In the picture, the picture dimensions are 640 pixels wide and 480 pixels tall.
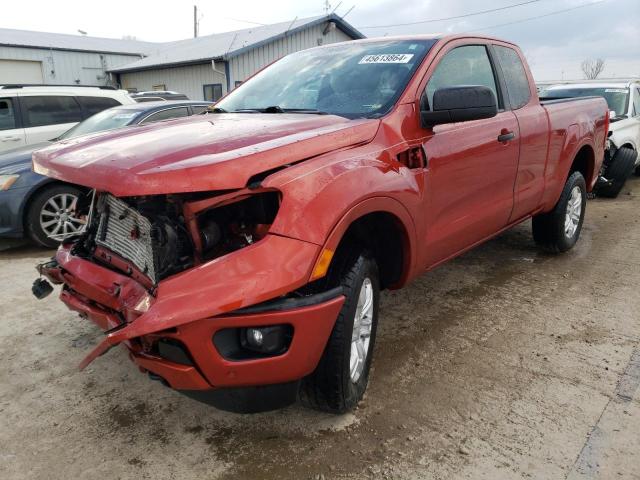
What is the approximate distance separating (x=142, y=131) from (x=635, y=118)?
26.9 ft

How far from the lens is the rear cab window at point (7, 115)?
7.25 metres

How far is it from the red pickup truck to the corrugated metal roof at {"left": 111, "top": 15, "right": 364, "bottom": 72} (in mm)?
16837

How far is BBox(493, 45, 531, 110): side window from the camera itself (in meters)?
4.05

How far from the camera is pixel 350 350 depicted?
7.86ft

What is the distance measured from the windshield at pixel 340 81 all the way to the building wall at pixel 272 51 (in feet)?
49.8

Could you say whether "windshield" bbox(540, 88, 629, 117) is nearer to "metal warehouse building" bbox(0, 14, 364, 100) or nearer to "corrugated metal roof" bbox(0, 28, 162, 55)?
"metal warehouse building" bbox(0, 14, 364, 100)

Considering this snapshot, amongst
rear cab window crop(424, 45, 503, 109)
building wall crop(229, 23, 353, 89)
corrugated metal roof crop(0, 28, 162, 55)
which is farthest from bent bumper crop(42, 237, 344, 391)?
corrugated metal roof crop(0, 28, 162, 55)

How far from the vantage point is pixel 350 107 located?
304cm

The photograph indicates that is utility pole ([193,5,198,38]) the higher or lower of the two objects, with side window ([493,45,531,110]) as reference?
higher

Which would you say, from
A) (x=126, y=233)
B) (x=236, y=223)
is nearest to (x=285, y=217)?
(x=236, y=223)

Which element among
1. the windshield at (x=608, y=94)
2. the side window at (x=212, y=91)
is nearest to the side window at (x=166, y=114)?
the windshield at (x=608, y=94)

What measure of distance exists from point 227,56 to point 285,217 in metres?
18.0

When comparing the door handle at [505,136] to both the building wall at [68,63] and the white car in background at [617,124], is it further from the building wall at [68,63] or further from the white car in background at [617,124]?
the building wall at [68,63]

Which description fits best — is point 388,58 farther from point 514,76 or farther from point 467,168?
point 514,76
